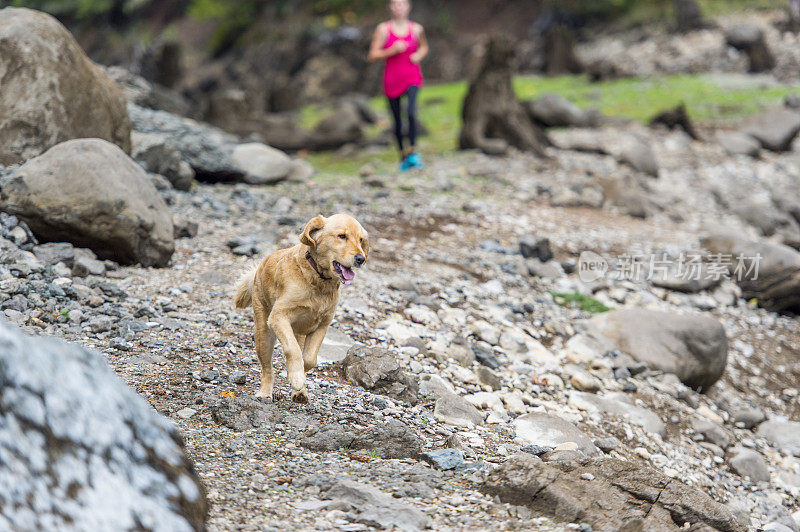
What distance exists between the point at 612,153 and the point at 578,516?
38.2 feet

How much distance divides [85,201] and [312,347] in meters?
3.26

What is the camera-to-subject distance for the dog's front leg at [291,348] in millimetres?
4832

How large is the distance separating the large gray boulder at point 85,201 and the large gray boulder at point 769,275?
24.5ft

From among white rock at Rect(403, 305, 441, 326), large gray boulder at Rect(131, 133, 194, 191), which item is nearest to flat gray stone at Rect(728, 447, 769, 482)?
white rock at Rect(403, 305, 441, 326)

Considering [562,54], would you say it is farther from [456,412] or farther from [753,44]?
[456,412]

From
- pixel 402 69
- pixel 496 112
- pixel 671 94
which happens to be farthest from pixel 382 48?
pixel 671 94

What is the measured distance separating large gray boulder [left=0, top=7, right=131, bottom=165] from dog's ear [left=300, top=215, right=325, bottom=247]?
511 cm

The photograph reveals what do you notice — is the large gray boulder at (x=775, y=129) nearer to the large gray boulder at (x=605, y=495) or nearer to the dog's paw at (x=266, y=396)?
the large gray boulder at (x=605, y=495)

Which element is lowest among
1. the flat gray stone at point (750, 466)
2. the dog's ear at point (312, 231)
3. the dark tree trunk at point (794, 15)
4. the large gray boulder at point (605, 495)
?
the flat gray stone at point (750, 466)

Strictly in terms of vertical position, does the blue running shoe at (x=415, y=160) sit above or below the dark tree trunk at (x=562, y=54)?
below

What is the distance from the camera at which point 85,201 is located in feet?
23.6

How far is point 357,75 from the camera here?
28.0m

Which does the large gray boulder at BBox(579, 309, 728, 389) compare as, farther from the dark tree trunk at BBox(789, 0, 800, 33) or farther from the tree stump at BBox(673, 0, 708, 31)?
the tree stump at BBox(673, 0, 708, 31)

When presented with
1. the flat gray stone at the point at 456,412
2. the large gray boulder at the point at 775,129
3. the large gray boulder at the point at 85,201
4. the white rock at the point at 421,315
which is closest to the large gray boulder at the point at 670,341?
the white rock at the point at 421,315
